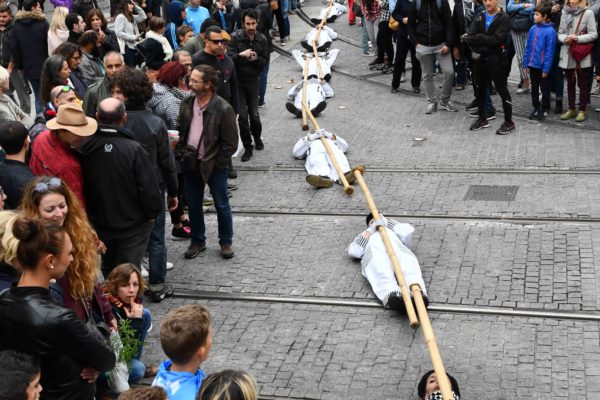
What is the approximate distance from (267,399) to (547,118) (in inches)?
326

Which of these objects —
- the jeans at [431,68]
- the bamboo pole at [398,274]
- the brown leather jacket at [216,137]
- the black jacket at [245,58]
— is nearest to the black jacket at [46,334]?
the bamboo pole at [398,274]

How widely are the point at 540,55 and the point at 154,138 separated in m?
7.24

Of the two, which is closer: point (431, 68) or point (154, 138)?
point (154, 138)

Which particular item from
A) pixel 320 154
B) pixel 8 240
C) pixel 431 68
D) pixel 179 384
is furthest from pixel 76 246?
pixel 431 68

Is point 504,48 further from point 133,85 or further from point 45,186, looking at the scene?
point 45,186

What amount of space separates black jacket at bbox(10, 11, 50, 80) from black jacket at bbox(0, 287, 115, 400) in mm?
8477

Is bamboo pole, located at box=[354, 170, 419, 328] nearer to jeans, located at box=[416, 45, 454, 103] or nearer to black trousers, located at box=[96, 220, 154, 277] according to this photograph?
black trousers, located at box=[96, 220, 154, 277]

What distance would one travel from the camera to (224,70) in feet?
37.1

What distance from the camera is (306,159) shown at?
12328 mm

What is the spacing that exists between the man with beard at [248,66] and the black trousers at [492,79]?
123 inches

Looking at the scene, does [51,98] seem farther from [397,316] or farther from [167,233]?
[397,316]

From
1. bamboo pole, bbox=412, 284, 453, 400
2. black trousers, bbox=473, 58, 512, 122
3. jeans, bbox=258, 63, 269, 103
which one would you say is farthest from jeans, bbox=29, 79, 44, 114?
bamboo pole, bbox=412, 284, 453, 400

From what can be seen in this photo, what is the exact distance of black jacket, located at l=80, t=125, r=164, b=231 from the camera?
7438mm

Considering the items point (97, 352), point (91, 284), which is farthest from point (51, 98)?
point (97, 352)
